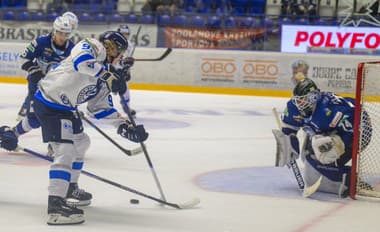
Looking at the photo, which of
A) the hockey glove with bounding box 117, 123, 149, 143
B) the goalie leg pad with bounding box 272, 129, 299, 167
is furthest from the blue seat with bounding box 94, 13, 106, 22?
the hockey glove with bounding box 117, 123, 149, 143

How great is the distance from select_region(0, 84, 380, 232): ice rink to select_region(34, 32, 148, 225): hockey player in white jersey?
15 centimetres

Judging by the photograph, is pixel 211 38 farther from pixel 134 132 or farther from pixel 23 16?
pixel 134 132

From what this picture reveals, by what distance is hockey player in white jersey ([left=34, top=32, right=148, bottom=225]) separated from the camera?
10.9 feet

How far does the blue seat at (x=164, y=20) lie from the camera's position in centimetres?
1153

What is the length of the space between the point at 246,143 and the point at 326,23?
18.1ft

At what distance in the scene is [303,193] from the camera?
4.24 metres

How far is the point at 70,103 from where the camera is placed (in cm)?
345

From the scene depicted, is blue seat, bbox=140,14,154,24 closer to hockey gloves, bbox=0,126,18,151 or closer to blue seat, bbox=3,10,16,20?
blue seat, bbox=3,10,16,20

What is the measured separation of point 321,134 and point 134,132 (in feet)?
4.14

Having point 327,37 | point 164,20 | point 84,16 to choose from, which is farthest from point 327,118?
point 84,16

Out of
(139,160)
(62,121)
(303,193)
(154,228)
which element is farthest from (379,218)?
(139,160)

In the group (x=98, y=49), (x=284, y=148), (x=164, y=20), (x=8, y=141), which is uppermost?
(x=98, y=49)

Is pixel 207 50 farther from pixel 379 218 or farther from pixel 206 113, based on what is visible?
pixel 379 218

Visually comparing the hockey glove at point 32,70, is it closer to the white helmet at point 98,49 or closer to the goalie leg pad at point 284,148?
the goalie leg pad at point 284,148
